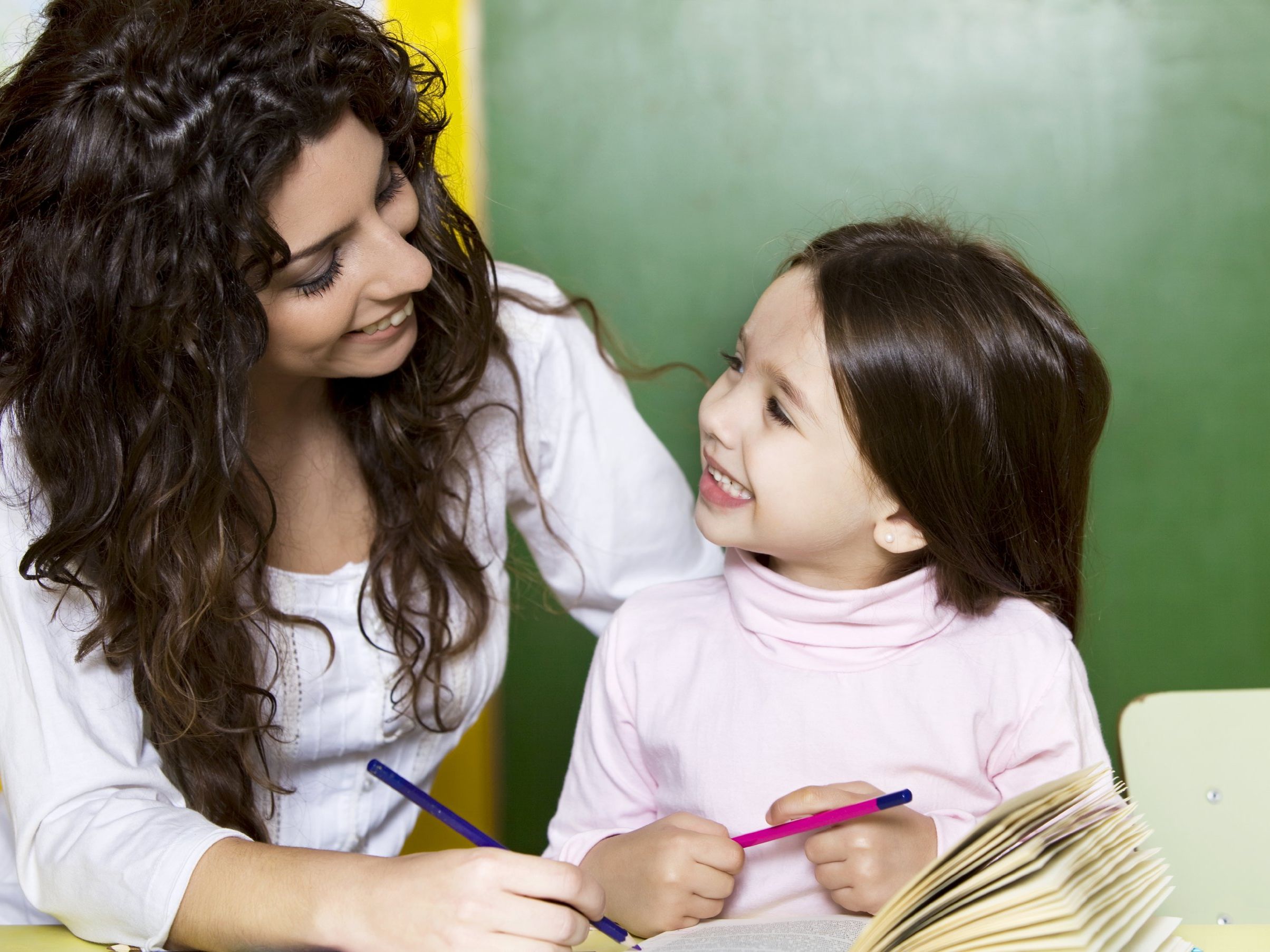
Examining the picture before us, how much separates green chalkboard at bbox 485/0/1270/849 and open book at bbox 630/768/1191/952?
1331 millimetres

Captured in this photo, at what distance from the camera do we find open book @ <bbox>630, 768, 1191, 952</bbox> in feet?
2.10

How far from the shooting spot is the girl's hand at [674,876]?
921mm

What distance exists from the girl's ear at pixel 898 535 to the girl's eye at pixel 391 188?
0.55 m

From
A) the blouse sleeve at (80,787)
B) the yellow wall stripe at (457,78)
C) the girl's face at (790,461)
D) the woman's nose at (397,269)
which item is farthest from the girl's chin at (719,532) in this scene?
the yellow wall stripe at (457,78)

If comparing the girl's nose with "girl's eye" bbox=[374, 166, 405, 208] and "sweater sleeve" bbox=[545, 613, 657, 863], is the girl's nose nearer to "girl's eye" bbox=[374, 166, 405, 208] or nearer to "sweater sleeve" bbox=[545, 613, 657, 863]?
"sweater sleeve" bbox=[545, 613, 657, 863]

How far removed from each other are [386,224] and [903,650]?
62 centimetres

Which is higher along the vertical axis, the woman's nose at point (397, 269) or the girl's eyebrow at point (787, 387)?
the woman's nose at point (397, 269)

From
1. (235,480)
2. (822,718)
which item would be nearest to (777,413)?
(822,718)

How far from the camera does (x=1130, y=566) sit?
81.4 inches

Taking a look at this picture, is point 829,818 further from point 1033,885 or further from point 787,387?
point 787,387

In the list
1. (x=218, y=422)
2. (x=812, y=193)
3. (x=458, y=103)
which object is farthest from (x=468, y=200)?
(x=218, y=422)

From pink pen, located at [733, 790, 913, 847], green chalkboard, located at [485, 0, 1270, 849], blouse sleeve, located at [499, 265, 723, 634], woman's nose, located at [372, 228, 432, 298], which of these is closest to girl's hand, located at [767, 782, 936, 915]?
pink pen, located at [733, 790, 913, 847]

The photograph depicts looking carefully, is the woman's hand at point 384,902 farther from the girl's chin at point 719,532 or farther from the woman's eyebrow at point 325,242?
the woman's eyebrow at point 325,242

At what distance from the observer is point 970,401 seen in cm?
102
